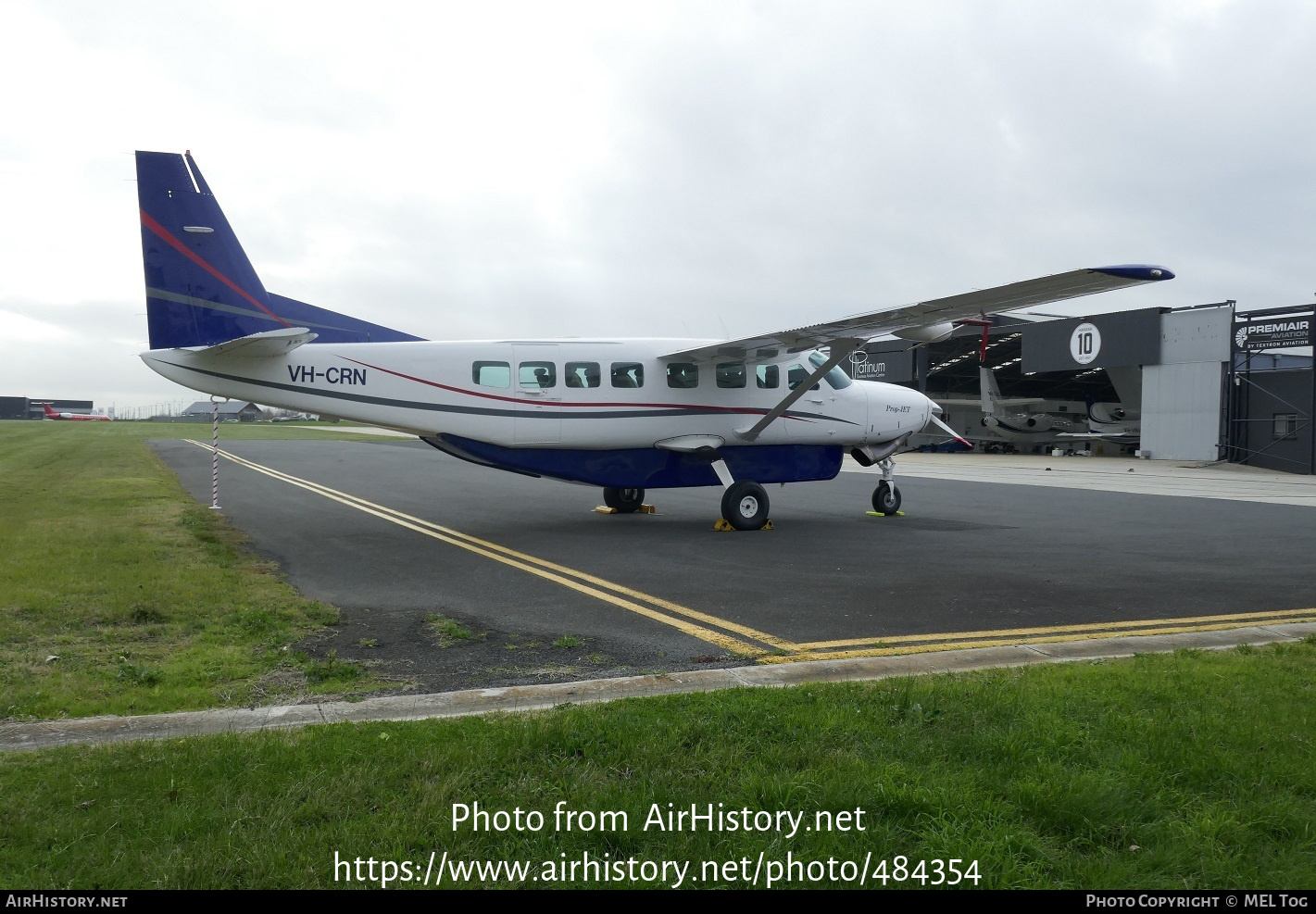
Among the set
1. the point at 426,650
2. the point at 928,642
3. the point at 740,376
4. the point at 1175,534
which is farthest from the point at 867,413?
the point at 426,650

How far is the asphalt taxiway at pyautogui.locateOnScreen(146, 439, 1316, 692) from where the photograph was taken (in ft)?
22.4

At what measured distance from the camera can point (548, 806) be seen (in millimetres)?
3549

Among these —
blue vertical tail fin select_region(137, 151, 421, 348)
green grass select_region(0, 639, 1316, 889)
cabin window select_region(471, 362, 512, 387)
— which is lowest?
green grass select_region(0, 639, 1316, 889)

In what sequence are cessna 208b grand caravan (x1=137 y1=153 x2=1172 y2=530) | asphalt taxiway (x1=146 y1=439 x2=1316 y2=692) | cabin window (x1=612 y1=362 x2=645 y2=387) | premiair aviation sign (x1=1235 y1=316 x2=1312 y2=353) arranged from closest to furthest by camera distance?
asphalt taxiway (x1=146 y1=439 x2=1316 y2=692)
cessna 208b grand caravan (x1=137 y1=153 x2=1172 y2=530)
cabin window (x1=612 y1=362 x2=645 y2=387)
premiair aviation sign (x1=1235 y1=316 x2=1312 y2=353)

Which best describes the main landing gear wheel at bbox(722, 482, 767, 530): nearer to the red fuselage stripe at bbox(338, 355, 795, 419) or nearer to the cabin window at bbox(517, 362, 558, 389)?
the red fuselage stripe at bbox(338, 355, 795, 419)

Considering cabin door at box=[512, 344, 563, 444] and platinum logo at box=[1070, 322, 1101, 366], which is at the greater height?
platinum logo at box=[1070, 322, 1101, 366]

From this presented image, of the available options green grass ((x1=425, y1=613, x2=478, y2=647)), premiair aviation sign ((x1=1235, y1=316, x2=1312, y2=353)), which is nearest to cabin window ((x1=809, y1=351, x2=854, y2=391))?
green grass ((x1=425, y1=613, x2=478, y2=647))

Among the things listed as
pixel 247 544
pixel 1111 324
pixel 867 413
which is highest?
pixel 1111 324

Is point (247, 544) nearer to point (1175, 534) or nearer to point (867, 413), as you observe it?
point (867, 413)

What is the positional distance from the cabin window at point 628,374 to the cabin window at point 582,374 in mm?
291

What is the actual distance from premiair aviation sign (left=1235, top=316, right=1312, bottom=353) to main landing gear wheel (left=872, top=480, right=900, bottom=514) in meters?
26.7

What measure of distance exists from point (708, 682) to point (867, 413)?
1122 centimetres

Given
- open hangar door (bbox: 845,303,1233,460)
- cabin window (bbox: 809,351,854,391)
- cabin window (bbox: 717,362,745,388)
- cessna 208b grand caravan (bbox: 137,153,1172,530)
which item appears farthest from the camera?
open hangar door (bbox: 845,303,1233,460)

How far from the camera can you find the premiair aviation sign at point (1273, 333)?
113 ft
